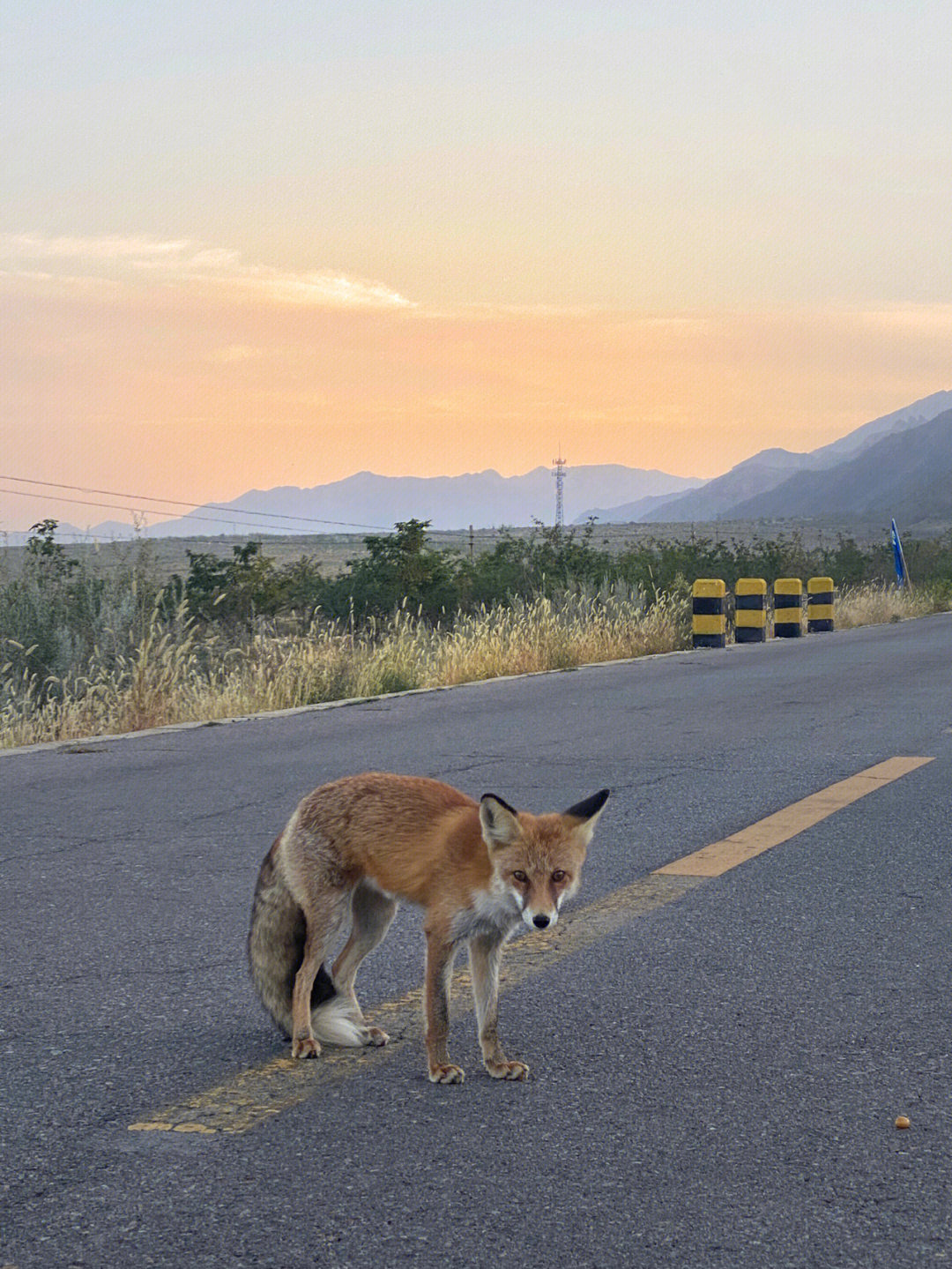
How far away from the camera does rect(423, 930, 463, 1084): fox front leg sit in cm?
436

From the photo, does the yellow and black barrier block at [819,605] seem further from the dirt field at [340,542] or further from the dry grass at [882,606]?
the dirt field at [340,542]

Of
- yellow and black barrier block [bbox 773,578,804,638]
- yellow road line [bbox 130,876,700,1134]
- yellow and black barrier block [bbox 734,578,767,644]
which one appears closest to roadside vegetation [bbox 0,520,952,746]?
yellow and black barrier block [bbox 734,578,767,644]

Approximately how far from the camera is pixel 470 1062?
4609 millimetres

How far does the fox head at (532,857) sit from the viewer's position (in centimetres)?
408

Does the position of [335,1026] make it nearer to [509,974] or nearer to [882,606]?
[509,974]

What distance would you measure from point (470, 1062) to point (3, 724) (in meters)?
9.17

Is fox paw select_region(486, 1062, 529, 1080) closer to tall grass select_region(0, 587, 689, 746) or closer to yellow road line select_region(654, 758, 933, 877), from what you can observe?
yellow road line select_region(654, 758, 933, 877)

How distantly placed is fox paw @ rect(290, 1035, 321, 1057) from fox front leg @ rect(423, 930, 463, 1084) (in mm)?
403

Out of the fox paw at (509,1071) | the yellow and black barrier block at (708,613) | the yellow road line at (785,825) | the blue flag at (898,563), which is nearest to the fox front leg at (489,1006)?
the fox paw at (509,1071)

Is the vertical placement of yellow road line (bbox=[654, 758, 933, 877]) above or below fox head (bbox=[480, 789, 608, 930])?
below

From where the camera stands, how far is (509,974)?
554cm

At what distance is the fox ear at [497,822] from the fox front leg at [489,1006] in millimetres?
385

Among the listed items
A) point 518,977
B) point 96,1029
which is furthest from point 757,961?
point 96,1029

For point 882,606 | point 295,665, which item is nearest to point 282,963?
point 295,665
